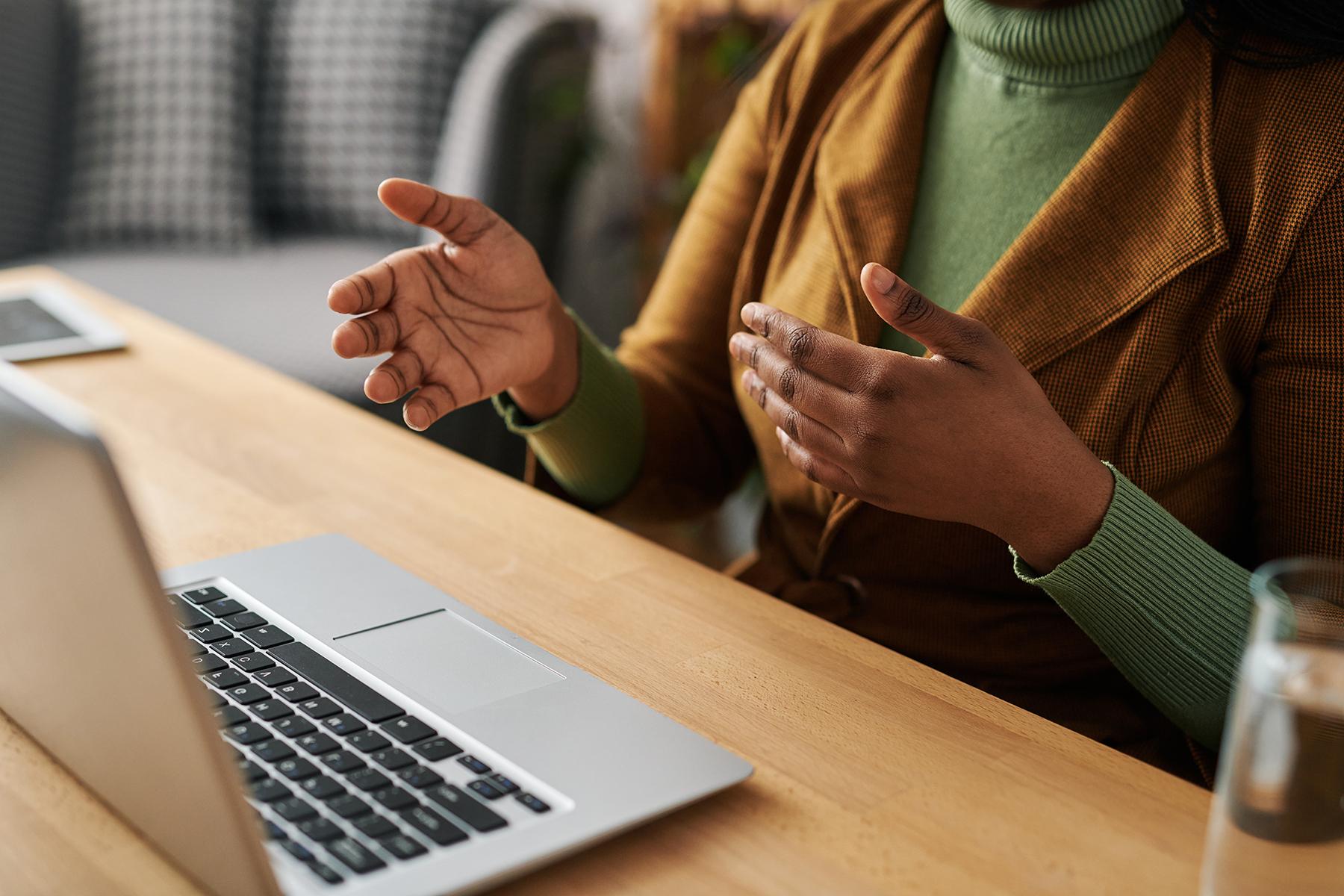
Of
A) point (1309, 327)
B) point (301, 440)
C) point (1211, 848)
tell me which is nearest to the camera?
point (1211, 848)

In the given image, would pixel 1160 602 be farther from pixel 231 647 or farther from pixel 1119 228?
pixel 231 647

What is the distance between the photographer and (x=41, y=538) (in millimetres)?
468

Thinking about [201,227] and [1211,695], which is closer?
[1211,695]

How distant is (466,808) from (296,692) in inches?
5.2

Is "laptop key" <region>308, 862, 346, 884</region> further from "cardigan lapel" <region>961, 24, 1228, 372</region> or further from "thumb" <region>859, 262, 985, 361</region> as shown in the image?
"cardigan lapel" <region>961, 24, 1228, 372</region>

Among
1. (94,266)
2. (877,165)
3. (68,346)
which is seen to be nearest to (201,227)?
(94,266)

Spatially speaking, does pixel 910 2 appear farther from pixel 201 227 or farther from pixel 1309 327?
pixel 201 227

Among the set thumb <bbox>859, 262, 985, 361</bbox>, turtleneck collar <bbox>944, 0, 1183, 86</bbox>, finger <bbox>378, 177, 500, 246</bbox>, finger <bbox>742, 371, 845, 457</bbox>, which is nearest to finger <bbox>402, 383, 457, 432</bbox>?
finger <bbox>378, 177, 500, 246</bbox>

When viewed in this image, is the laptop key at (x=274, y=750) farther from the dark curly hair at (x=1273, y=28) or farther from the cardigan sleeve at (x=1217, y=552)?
the dark curly hair at (x=1273, y=28)

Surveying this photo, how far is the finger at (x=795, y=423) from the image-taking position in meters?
0.72

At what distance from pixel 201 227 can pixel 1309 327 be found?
2.08 m

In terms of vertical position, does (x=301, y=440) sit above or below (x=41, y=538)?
below

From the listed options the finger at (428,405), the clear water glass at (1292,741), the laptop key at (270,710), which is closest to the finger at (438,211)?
the finger at (428,405)

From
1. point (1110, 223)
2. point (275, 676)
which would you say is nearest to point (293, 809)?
point (275, 676)
